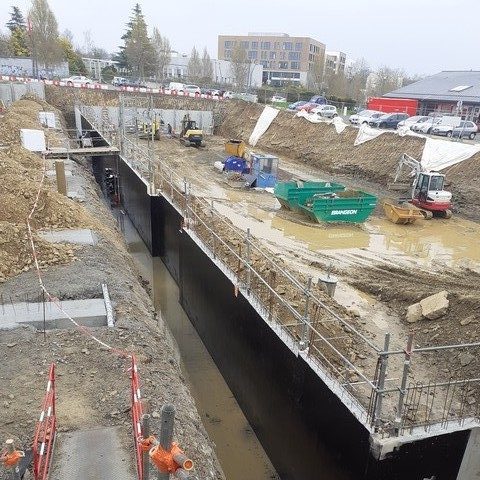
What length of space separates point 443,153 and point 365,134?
6.18 m

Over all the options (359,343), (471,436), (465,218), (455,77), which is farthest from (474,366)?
(455,77)

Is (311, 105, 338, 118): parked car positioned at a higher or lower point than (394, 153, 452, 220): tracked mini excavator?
higher

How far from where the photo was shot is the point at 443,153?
25.9 metres

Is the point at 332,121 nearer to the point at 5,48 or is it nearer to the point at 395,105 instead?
the point at 395,105

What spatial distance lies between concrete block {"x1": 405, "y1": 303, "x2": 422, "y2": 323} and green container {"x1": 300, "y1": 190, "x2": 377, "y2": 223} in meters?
8.02

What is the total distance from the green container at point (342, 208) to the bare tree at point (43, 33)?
171ft

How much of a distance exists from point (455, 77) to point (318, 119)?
1195 inches

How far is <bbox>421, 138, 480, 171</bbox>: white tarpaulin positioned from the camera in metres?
24.8

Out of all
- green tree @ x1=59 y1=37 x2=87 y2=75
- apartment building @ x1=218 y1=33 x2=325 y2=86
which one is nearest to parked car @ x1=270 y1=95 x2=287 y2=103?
green tree @ x1=59 y1=37 x2=87 y2=75

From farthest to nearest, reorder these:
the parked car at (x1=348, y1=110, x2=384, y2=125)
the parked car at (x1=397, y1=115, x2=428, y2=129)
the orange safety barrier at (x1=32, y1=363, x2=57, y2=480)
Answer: the parked car at (x1=348, y1=110, x2=384, y2=125)
the parked car at (x1=397, y1=115, x2=428, y2=129)
the orange safety barrier at (x1=32, y1=363, x2=57, y2=480)

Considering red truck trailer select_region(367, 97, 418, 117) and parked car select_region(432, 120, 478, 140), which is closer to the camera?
parked car select_region(432, 120, 478, 140)

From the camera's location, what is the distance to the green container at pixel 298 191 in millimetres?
20766

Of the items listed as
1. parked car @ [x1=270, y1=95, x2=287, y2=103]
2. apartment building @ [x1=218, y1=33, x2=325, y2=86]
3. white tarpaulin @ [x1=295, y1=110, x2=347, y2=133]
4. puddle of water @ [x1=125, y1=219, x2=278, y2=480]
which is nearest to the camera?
puddle of water @ [x1=125, y1=219, x2=278, y2=480]

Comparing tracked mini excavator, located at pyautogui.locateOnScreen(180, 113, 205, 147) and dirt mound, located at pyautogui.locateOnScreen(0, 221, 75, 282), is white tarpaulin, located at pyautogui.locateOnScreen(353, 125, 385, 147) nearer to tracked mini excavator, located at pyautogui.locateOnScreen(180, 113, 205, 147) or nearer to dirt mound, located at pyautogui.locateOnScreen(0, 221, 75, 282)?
tracked mini excavator, located at pyautogui.locateOnScreen(180, 113, 205, 147)
